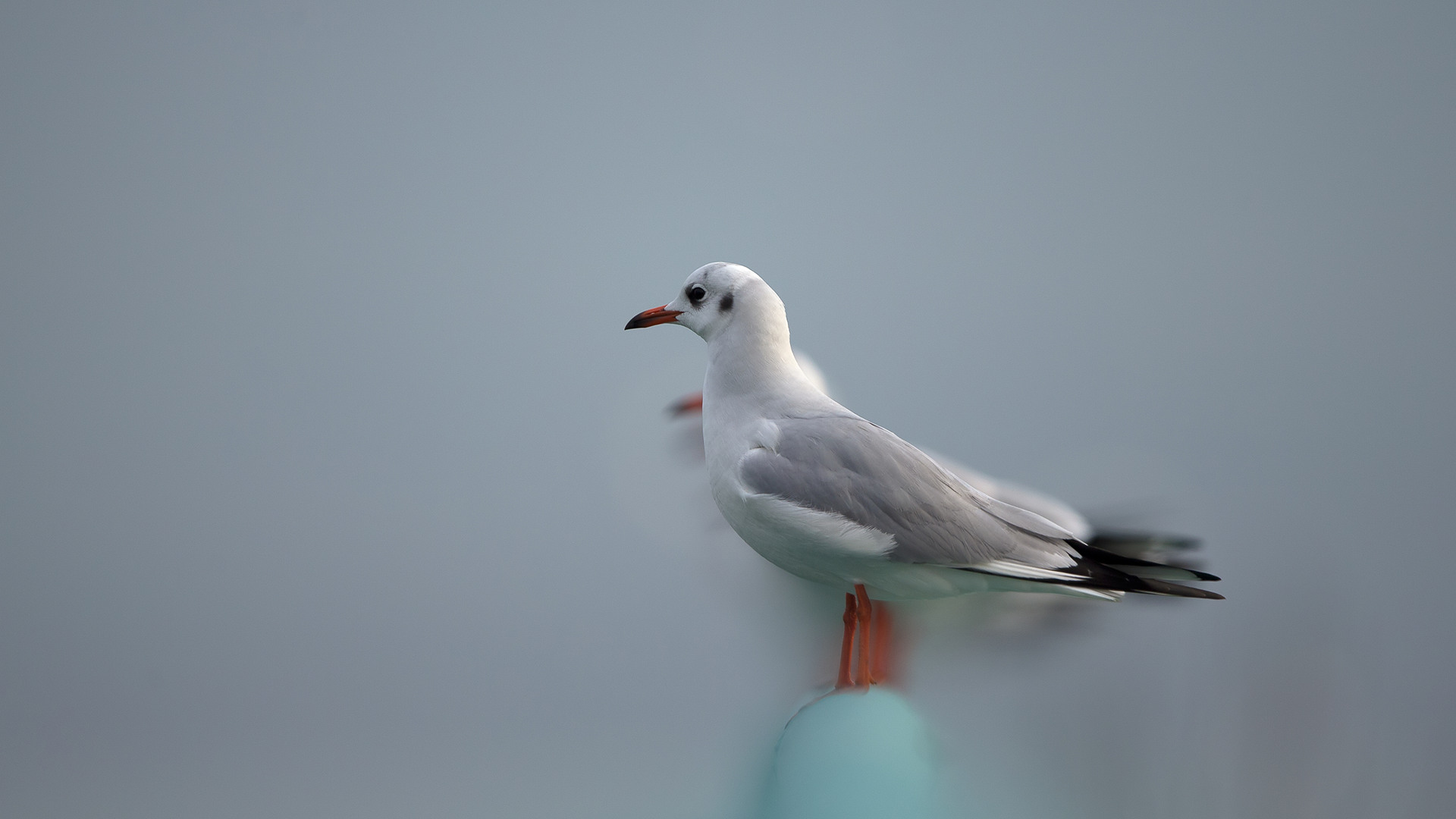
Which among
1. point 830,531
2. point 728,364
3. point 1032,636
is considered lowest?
point 1032,636

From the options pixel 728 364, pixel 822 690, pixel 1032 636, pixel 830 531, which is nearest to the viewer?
pixel 830 531

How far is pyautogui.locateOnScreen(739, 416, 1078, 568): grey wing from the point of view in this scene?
90 centimetres

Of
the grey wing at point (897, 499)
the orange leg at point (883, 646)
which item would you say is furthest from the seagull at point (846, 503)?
the orange leg at point (883, 646)

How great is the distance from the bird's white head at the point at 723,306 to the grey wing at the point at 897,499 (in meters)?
0.14

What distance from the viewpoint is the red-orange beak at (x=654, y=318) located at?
1.05m

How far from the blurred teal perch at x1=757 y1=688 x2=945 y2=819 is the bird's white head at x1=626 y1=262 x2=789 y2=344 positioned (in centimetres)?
49

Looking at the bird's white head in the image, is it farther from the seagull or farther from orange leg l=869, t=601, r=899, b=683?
orange leg l=869, t=601, r=899, b=683

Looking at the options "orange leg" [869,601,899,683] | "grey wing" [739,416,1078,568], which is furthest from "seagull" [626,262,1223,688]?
"orange leg" [869,601,899,683]

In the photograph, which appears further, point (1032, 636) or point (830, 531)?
point (1032, 636)

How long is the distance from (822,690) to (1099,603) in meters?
0.45

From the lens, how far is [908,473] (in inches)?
37.3

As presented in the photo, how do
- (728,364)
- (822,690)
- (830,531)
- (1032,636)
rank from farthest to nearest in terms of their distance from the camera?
(1032,636), (822,690), (728,364), (830,531)

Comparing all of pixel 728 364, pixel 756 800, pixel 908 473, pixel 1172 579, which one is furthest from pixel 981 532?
pixel 756 800

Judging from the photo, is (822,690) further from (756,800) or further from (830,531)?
(830,531)
